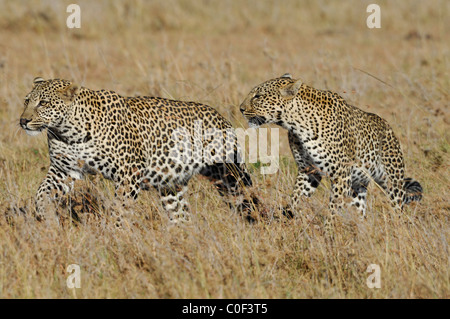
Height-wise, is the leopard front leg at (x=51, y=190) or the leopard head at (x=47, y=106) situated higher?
the leopard head at (x=47, y=106)

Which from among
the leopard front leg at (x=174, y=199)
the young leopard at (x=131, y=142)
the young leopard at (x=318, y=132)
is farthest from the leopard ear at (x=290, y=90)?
the leopard front leg at (x=174, y=199)

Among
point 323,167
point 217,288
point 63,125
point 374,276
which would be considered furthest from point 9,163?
point 374,276

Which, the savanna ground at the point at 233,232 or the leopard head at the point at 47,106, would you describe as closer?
the savanna ground at the point at 233,232

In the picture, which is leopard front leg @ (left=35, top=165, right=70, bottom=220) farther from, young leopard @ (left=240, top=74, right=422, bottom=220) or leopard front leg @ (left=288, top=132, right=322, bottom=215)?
leopard front leg @ (left=288, top=132, right=322, bottom=215)

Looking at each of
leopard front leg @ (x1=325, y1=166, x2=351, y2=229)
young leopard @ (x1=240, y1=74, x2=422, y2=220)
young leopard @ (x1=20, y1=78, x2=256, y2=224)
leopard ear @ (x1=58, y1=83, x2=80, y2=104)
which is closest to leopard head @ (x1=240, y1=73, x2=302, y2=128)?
young leopard @ (x1=240, y1=74, x2=422, y2=220)

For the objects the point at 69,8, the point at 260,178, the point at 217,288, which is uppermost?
the point at 69,8

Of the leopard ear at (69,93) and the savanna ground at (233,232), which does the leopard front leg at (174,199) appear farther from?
the leopard ear at (69,93)

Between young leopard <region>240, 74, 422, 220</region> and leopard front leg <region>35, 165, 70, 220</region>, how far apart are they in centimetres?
192

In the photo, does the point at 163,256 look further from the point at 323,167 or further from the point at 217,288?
the point at 323,167

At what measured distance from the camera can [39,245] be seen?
6.14 m

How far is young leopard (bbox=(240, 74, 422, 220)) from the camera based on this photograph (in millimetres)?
7684

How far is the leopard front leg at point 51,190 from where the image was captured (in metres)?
7.17

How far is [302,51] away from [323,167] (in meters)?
10.3

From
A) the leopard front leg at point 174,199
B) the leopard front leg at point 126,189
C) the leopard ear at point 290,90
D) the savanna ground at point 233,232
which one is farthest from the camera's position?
the leopard front leg at point 174,199
